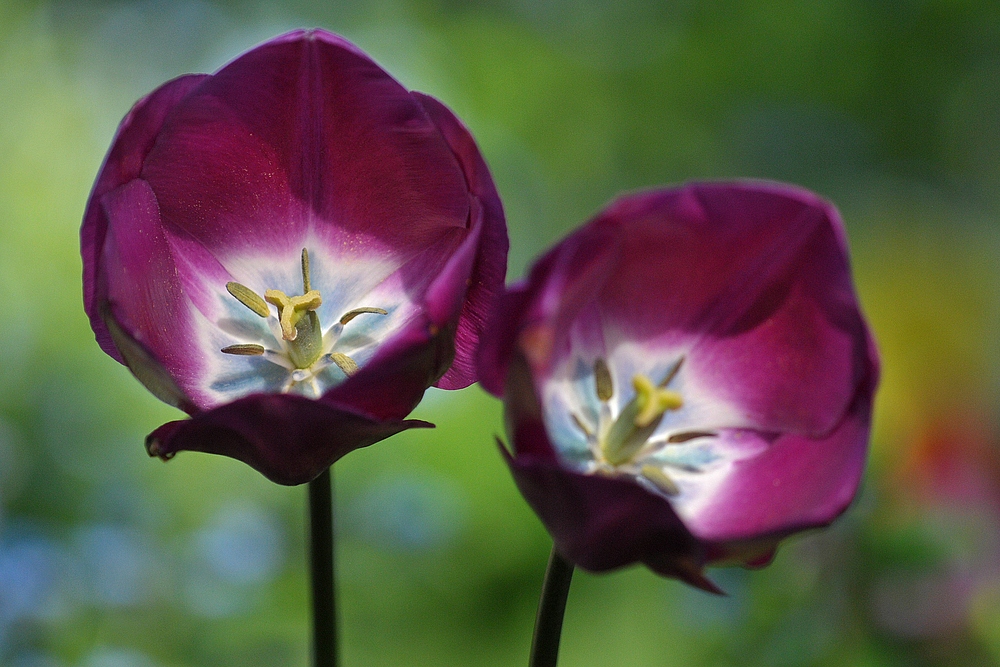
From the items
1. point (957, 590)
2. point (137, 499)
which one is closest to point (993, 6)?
point (957, 590)

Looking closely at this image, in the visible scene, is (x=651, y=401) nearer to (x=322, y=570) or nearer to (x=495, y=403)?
(x=322, y=570)

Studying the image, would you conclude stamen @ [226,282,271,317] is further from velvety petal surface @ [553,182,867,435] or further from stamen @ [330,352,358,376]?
velvety petal surface @ [553,182,867,435]

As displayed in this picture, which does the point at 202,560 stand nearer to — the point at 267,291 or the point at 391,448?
the point at 391,448

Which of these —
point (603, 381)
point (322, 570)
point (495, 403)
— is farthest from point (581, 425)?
point (495, 403)

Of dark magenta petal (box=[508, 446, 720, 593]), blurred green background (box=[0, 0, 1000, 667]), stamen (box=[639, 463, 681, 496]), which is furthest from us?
blurred green background (box=[0, 0, 1000, 667])

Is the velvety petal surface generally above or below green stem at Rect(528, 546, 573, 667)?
above

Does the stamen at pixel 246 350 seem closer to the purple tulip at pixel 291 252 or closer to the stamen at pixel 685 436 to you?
the purple tulip at pixel 291 252

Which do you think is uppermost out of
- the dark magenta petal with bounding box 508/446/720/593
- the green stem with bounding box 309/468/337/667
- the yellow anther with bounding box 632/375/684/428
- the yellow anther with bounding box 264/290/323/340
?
the dark magenta petal with bounding box 508/446/720/593

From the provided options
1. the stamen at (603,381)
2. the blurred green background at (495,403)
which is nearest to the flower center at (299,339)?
the stamen at (603,381)

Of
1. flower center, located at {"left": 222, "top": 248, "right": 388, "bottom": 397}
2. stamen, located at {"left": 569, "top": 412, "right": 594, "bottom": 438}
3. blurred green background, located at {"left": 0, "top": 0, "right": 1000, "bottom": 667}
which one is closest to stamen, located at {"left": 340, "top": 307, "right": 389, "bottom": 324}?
flower center, located at {"left": 222, "top": 248, "right": 388, "bottom": 397}
